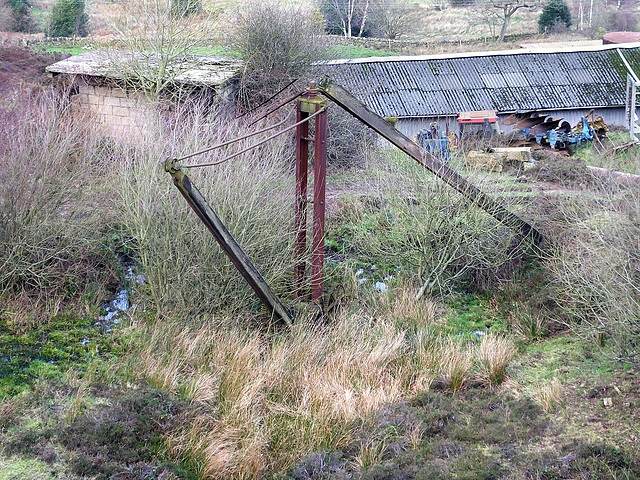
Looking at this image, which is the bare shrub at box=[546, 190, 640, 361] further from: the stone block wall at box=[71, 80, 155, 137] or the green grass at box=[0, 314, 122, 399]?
the stone block wall at box=[71, 80, 155, 137]

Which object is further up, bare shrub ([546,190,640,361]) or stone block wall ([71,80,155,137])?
stone block wall ([71,80,155,137])

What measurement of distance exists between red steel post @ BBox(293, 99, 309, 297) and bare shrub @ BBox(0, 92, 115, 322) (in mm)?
3264

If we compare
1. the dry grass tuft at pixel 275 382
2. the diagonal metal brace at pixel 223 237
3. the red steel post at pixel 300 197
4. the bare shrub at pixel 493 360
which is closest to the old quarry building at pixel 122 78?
the red steel post at pixel 300 197

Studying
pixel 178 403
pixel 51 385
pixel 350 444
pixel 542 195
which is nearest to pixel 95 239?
pixel 51 385

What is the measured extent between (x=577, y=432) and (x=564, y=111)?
20638 millimetres

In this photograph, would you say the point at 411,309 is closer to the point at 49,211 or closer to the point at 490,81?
the point at 49,211

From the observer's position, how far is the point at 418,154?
10633mm

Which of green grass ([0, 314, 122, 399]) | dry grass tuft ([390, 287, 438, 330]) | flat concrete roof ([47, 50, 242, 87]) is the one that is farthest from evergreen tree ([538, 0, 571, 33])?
green grass ([0, 314, 122, 399])

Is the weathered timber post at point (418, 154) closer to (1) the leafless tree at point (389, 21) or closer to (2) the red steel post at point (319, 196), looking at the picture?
(2) the red steel post at point (319, 196)

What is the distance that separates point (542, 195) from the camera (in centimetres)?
1414

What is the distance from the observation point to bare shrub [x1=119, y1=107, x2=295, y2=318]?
9.98m

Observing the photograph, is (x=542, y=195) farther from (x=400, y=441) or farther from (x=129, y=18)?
(x=129, y=18)

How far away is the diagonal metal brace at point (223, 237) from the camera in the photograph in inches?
320

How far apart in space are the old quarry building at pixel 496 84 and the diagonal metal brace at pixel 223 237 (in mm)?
Answer: 14812
